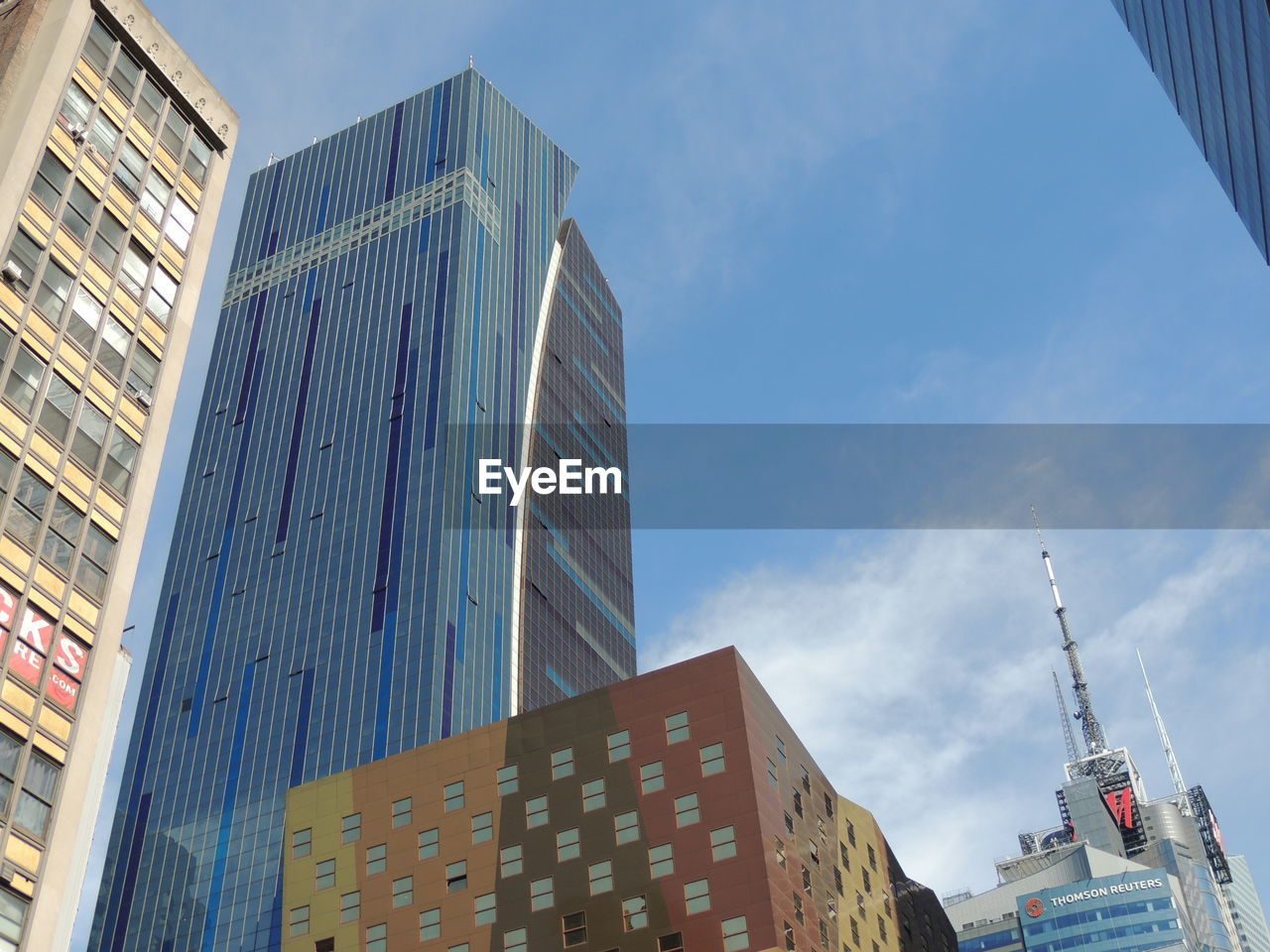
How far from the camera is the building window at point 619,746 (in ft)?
349

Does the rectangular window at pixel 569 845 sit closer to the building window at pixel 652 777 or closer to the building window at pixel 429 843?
the building window at pixel 652 777

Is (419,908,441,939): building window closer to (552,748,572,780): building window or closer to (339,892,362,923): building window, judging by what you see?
(339,892,362,923): building window

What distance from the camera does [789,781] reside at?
107625 mm

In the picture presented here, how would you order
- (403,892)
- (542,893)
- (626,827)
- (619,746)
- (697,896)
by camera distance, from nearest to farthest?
(697,896), (542,893), (626,827), (619,746), (403,892)

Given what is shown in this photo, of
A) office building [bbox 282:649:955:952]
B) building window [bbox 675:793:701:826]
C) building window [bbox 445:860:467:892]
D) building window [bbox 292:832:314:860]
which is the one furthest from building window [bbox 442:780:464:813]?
building window [bbox 675:793:701:826]

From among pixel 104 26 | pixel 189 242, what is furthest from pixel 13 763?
pixel 104 26

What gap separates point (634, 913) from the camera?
3903 inches

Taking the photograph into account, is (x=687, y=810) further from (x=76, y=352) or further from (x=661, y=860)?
(x=76, y=352)

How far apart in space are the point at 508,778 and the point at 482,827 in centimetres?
385

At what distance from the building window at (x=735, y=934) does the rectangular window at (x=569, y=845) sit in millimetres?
12405

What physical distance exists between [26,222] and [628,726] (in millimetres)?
54898

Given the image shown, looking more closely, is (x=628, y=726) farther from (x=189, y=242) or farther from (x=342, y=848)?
(x=189, y=242)

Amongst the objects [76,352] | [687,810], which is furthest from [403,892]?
[76,352]

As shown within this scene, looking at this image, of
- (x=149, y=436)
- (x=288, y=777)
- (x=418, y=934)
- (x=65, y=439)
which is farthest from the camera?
(x=288, y=777)
